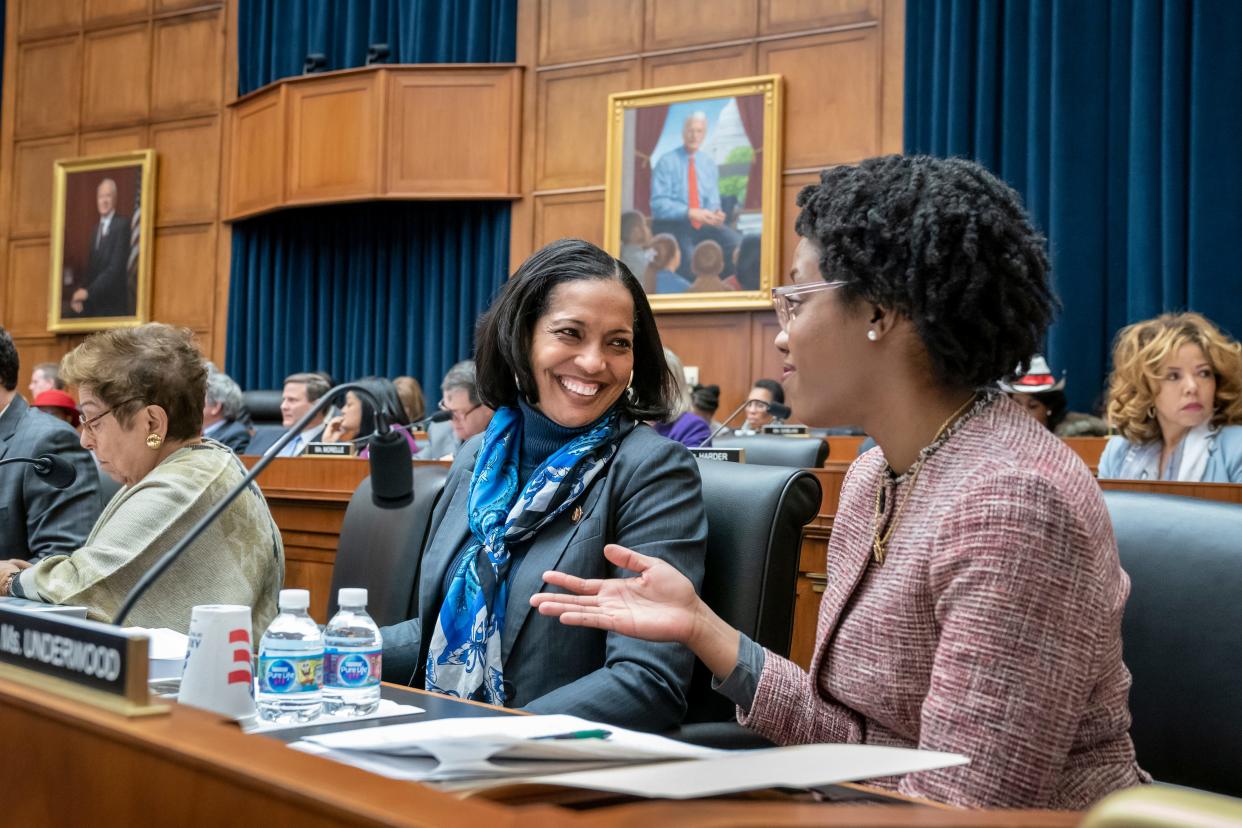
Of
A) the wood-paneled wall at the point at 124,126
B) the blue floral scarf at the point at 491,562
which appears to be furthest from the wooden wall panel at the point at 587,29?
the blue floral scarf at the point at 491,562

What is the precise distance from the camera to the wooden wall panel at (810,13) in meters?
7.36

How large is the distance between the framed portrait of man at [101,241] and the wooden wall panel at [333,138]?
5.88 ft

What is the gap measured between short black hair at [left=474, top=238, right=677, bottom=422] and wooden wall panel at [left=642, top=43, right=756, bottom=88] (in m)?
5.97

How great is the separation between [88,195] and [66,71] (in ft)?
4.01

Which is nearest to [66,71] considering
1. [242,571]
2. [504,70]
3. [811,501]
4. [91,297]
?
[91,297]

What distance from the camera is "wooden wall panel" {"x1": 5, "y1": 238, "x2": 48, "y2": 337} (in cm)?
1047

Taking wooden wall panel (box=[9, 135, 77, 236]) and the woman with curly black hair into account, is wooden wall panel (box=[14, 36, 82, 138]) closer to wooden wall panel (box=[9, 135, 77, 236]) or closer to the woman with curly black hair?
wooden wall panel (box=[9, 135, 77, 236])

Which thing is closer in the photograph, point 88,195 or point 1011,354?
point 1011,354

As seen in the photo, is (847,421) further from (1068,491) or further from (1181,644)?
(1181,644)

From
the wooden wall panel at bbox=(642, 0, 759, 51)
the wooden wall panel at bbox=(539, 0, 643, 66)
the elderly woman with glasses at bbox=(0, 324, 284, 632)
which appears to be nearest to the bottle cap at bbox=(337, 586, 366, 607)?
the elderly woman with glasses at bbox=(0, 324, 284, 632)

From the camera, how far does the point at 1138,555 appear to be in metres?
1.46

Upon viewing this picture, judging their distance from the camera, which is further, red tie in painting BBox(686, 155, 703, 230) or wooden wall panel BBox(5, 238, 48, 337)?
wooden wall panel BBox(5, 238, 48, 337)

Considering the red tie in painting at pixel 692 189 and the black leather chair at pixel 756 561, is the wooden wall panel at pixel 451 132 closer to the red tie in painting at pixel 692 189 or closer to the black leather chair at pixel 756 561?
the red tie in painting at pixel 692 189

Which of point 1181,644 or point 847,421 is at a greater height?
point 847,421
